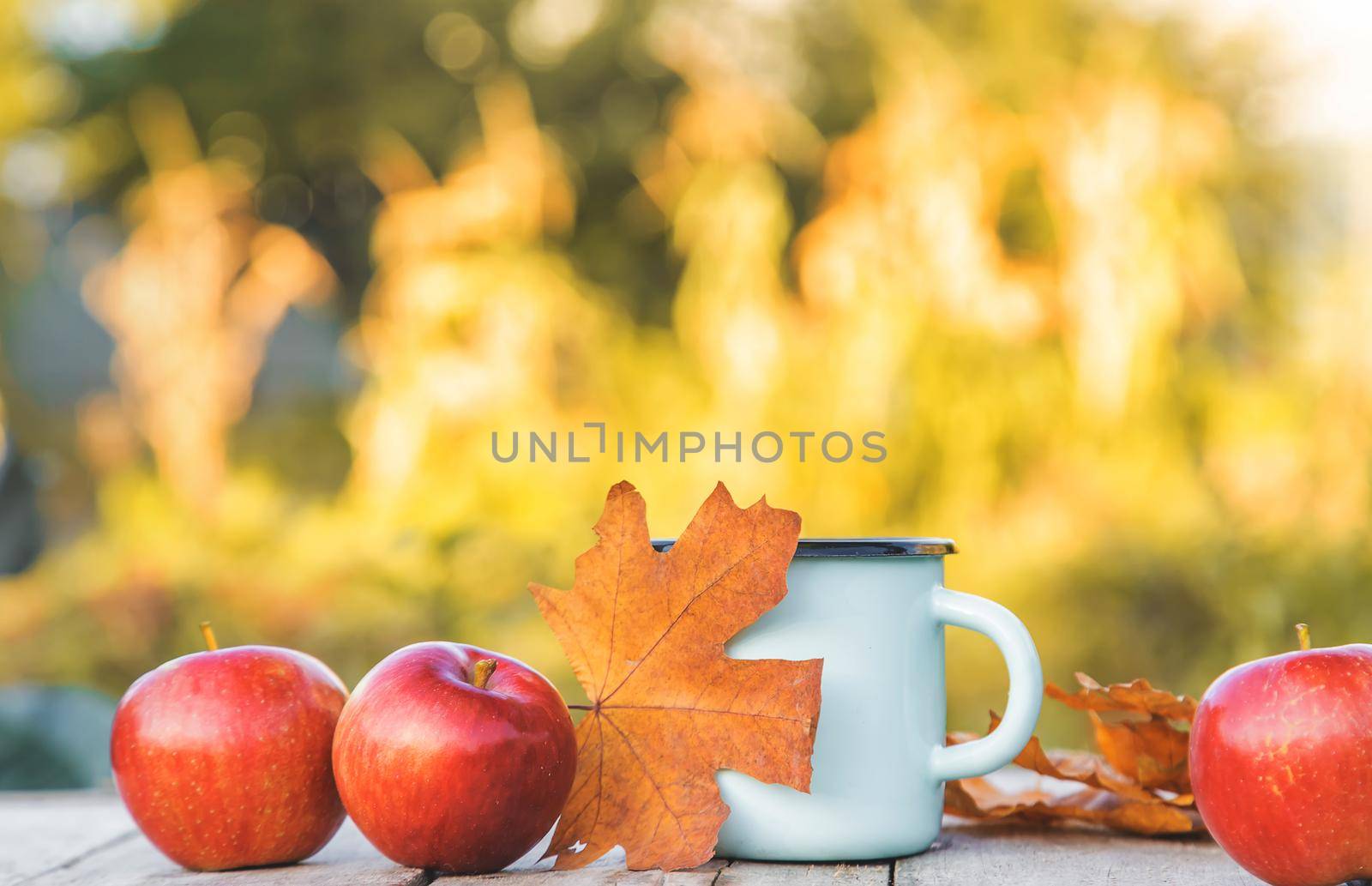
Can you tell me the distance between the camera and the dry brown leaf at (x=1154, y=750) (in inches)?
25.3

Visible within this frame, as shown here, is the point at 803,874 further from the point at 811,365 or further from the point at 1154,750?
the point at 811,365

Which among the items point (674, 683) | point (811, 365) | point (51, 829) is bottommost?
A: point (51, 829)

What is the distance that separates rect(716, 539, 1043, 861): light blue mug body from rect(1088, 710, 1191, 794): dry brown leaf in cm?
10

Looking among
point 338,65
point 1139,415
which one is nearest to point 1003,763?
point 1139,415

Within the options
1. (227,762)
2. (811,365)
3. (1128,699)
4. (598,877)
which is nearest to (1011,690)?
(1128,699)

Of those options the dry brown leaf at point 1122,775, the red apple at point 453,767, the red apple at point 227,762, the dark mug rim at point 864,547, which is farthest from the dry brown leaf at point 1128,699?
the red apple at point 227,762

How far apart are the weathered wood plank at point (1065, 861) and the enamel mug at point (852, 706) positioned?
0.03m

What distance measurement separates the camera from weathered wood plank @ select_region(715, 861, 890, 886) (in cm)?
52

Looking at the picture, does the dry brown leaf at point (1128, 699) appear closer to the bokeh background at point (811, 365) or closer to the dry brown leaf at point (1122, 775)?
the dry brown leaf at point (1122, 775)

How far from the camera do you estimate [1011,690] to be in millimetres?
581

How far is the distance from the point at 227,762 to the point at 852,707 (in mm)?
295

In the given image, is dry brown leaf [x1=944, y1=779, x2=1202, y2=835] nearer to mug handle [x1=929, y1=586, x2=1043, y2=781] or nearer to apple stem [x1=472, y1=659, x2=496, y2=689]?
mug handle [x1=929, y1=586, x2=1043, y2=781]

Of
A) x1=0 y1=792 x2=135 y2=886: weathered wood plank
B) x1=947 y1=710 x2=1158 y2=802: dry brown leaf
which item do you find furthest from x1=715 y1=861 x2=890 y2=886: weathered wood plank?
x1=0 y1=792 x2=135 y2=886: weathered wood plank

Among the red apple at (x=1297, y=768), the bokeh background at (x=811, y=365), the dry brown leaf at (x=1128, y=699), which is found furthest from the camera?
the bokeh background at (x=811, y=365)
